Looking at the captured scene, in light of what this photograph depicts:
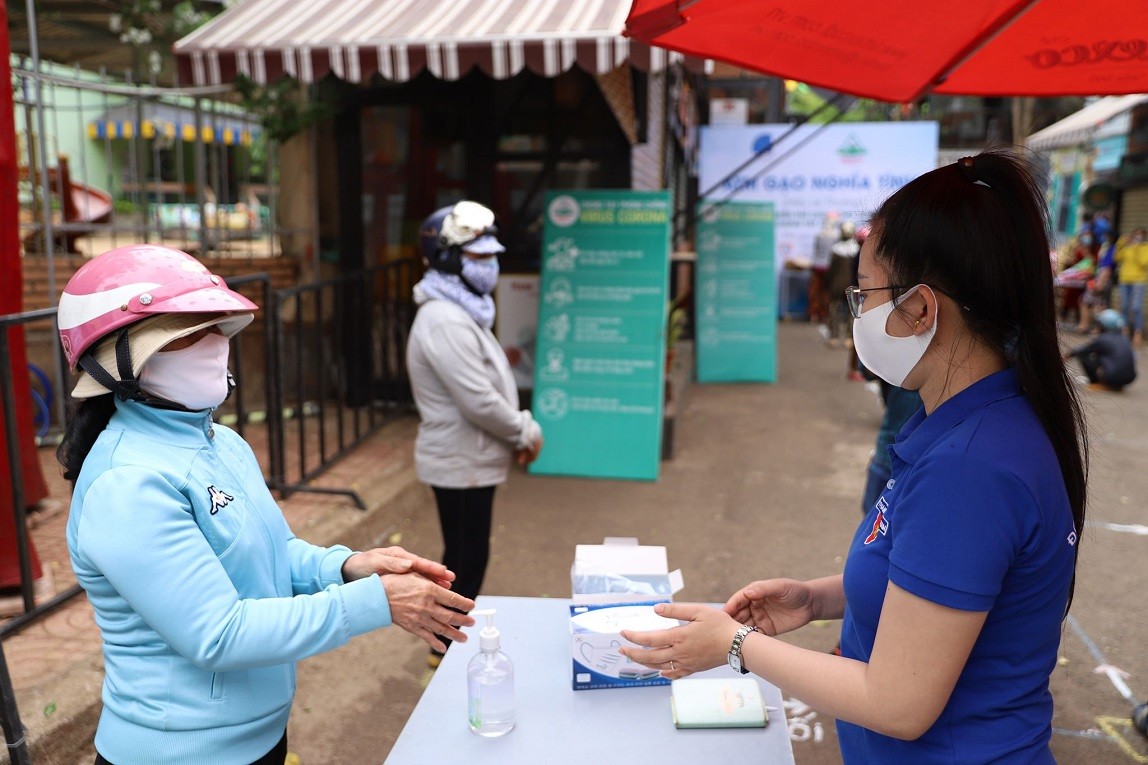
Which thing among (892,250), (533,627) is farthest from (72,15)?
(892,250)

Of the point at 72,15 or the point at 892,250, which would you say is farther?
the point at 72,15

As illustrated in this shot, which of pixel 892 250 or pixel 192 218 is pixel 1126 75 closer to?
pixel 892 250

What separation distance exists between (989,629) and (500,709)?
1037mm

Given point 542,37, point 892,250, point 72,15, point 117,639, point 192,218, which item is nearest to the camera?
point 892,250

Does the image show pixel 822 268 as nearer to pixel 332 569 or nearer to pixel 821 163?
pixel 821 163

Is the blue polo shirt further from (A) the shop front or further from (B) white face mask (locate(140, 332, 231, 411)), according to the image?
(A) the shop front

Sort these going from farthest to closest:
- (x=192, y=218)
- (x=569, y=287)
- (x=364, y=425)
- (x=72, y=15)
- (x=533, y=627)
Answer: (x=192, y=218), (x=72, y=15), (x=364, y=425), (x=569, y=287), (x=533, y=627)

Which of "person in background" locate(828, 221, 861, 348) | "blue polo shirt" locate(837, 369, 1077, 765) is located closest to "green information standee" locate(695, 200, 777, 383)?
"person in background" locate(828, 221, 861, 348)

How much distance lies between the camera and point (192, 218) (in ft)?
45.7

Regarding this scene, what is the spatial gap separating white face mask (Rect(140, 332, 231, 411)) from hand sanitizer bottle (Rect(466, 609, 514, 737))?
748 mm

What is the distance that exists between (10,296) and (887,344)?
12.5 feet

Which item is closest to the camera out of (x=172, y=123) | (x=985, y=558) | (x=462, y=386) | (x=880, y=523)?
(x=985, y=558)

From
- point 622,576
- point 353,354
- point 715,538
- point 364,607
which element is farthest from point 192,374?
point 353,354

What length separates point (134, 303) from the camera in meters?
1.57
